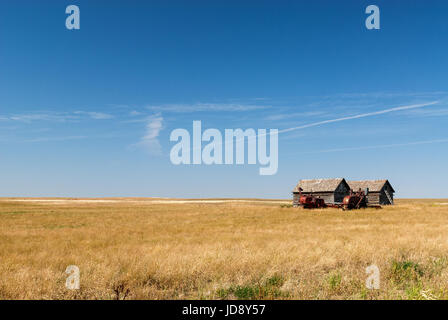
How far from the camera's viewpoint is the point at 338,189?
2046 inches

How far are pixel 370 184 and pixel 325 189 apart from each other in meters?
12.9

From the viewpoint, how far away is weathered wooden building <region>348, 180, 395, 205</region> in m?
57.7

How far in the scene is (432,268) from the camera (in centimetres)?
815

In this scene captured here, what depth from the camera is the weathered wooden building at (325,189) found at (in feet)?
169

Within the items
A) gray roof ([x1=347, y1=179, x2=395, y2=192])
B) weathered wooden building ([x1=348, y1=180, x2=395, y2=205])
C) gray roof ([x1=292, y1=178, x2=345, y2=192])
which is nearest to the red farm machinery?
gray roof ([x1=292, y1=178, x2=345, y2=192])

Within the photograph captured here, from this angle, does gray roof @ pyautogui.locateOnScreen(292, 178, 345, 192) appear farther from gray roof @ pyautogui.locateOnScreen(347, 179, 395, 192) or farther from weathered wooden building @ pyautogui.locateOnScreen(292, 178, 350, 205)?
gray roof @ pyautogui.locateOnScreen(347, 179, 395, 192)

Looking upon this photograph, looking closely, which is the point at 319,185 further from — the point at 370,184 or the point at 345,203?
the point at 370,184

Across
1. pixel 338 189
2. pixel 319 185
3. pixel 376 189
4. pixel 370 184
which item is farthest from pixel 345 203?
pixel 370 184

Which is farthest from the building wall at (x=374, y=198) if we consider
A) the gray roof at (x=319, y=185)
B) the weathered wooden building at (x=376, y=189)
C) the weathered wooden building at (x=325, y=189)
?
the gray roof at (x=319, y=185)
